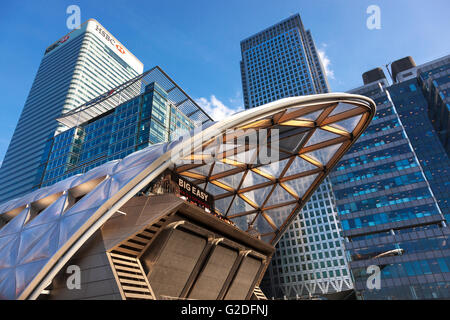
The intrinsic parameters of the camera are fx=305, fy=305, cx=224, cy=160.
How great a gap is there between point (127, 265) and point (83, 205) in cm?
443

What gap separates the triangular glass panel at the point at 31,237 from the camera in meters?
17.0

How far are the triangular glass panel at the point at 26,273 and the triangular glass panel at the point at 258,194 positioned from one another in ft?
70.1

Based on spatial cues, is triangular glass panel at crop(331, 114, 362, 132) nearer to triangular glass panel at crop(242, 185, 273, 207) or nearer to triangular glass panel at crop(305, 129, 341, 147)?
triangular glass panel at crop(305, 129, 341, 147)

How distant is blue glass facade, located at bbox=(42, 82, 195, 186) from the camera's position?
57062mm

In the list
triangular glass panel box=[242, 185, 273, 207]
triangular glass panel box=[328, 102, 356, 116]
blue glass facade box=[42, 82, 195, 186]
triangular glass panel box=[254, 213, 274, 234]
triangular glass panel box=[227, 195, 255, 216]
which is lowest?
triangular glass panel box=[254, 213, 274, 234]

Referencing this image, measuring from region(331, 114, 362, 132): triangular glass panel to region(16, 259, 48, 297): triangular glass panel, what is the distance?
22542 mm

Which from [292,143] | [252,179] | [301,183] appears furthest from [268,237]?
[292,143]

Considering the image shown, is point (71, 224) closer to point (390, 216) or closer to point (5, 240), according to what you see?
point (5, 240)

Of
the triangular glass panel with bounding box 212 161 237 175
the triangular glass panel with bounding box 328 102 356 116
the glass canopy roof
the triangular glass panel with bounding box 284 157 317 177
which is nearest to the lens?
the triangular glass panel with bounding box 328 102 356 116

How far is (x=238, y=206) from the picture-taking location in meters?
33.9

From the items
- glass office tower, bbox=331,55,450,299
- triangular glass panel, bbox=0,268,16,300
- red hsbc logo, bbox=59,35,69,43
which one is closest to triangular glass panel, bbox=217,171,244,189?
triangular glass panel, bbox=0,268,16,300

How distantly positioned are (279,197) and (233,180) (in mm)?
5900

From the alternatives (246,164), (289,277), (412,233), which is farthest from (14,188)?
(412,233)

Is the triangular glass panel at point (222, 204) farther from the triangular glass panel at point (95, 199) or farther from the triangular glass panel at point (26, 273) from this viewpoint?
the triangular glass panel at point (26, 273)
